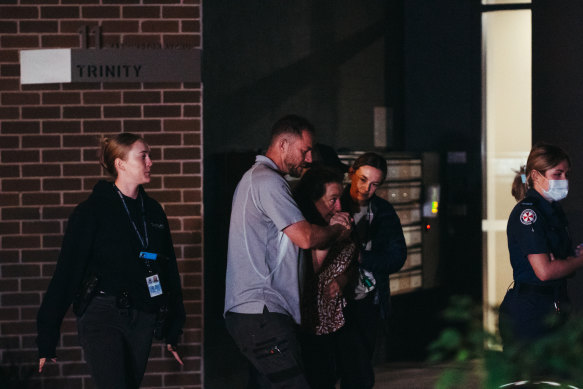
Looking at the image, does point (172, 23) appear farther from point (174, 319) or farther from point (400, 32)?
point (400, 32)

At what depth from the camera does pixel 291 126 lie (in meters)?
4.36

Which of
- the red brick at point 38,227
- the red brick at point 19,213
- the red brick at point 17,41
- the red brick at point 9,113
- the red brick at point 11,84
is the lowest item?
the red brick at point 38,227

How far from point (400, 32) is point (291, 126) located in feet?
16.0

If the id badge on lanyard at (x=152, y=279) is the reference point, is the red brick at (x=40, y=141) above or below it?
above

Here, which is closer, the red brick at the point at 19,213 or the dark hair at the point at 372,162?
the dark hair at the point at 372,162

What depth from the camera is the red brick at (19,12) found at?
6180mm

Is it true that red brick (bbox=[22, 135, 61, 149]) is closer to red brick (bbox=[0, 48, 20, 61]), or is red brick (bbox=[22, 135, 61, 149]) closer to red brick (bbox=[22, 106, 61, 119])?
red brick (bbox=[22, 106, 61, 119])

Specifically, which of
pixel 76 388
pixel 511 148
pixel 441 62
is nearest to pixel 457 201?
pixel 511 148

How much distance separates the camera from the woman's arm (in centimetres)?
444

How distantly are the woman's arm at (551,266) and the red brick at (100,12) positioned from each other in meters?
3.51

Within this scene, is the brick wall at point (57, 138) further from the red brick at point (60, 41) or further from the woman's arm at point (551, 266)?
the woman's arm at point (551, 266)

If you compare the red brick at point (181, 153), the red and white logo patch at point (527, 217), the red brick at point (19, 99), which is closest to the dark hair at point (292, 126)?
the red and white logo patch at point (527, 217)

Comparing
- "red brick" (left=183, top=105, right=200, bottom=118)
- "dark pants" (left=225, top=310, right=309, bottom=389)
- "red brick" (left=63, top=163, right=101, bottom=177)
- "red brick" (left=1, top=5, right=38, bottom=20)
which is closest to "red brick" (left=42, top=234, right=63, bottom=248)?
"red brick" (left=63, top=163, right=101, bottom=177)

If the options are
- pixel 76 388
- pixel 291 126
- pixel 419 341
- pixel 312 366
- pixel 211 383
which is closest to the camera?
pixel 291 126
